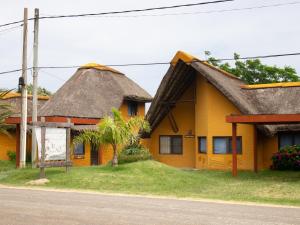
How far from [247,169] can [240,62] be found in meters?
21.0

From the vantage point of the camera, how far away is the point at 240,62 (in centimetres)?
4566

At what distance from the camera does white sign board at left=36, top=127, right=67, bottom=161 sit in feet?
66.5

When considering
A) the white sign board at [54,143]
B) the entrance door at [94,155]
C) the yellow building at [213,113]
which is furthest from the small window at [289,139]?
the white sign board at [54,143]

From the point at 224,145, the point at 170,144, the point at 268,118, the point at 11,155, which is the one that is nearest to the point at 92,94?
the point at 170,144

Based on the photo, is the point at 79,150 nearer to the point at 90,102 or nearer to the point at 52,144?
the point at 90,102

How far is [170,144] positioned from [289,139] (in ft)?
25.1

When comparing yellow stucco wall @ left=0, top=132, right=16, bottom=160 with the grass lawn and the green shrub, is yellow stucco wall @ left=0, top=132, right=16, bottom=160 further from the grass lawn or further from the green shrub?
the grass lawn

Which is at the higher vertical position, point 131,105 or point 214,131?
point 131,105

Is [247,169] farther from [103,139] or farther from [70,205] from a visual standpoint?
[70,205]

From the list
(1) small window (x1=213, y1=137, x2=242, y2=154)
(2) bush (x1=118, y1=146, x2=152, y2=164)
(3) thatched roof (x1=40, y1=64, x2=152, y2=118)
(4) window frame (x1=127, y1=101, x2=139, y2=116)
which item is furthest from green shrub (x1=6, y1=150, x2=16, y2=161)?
(1) small window (x1=213, y1=137, x2=242, y2=154)

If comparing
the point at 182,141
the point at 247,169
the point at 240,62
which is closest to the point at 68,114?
the point at 182,141

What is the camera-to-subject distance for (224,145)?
89.5ft

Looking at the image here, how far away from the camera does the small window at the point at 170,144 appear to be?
30641 millimetres

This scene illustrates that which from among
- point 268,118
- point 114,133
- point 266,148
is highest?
point 268,118
